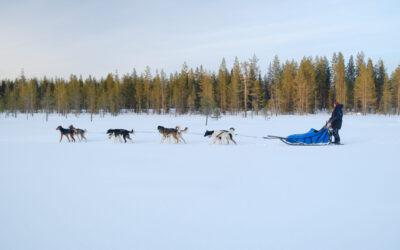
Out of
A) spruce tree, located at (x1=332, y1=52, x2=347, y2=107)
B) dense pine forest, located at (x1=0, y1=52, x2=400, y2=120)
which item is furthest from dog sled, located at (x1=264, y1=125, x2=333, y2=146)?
spruce tree, located at (x1=332, y1=52, x2=347, y2=107)

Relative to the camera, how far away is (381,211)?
340 centimetres

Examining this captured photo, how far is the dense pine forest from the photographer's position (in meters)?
40.9

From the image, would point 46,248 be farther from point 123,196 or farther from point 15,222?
point 123,196

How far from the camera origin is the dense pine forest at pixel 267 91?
40938 millimetres

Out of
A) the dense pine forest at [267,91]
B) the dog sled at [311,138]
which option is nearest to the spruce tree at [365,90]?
the dense pine forest at [267,91]

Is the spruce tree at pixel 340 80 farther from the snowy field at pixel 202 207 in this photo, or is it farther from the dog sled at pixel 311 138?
the snowy field at pixel 202 207

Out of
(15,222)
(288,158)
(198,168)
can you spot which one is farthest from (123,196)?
Answer: (288,158)

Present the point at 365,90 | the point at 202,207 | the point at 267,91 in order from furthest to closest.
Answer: the point at 267,91, the point at 365,90, the point at 202,207

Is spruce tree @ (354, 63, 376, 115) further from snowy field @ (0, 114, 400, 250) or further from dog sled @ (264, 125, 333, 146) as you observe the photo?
snowy field @ (0, 114, 400, 250)

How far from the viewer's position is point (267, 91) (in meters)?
55.5

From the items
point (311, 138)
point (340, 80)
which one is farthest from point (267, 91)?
point (311, 138)

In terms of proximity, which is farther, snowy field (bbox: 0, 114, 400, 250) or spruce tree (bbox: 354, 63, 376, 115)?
spruce tree (bbox: 354, 63, 376, 115)

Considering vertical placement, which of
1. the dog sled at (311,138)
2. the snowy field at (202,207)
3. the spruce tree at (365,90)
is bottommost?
the snowy field at (202,207)

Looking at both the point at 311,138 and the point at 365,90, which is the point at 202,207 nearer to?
the point at 311,138
